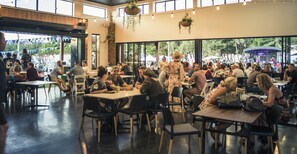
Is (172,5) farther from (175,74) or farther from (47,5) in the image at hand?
(175,74)

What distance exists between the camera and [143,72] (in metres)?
5.77

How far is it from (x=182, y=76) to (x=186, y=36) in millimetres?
5655

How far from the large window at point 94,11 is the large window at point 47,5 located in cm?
97

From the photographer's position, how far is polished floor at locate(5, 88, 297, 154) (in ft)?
13.7

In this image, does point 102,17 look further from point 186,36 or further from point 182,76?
point 182,76

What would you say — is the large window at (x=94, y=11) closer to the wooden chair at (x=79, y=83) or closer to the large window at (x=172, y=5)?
the large window at (x=172, y=5)

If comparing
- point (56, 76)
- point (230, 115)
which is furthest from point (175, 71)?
point (56, 76)

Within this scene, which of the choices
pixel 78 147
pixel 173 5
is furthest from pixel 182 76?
pixel 173 5

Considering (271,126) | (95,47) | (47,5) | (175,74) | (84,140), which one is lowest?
(84,140)

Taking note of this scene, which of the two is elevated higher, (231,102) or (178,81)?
(178,81)

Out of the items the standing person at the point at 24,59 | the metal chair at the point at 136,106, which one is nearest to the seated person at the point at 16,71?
the standing person at the point at 24,59

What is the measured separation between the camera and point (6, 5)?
10.8 meters

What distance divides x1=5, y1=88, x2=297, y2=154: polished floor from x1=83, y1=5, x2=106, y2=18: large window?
905 cm

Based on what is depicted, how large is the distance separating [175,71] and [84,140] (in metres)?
3.32
